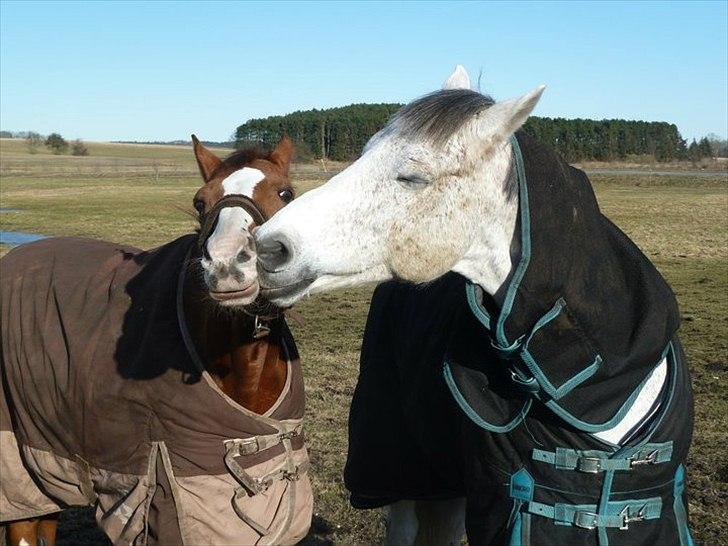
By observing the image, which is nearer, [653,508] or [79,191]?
[653,508]

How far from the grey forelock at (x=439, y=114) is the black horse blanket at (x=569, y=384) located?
18 centimetres

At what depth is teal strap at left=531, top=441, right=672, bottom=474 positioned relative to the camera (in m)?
2.48

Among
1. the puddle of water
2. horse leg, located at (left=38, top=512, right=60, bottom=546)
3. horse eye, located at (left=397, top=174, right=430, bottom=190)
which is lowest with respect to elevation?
horse leg, located at (left=38, top=512, right=60, bottom=546)

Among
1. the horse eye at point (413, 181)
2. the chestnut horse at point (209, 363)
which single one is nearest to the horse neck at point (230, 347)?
the chestnut horse at point (209, 363)

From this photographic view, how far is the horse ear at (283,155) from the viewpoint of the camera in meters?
3.92

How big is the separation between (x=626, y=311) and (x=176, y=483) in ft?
6.56

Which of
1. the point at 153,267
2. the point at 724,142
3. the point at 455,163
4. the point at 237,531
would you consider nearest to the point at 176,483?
the point at 237,531

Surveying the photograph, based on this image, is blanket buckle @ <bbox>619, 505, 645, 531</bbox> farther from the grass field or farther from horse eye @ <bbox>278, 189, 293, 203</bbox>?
the grass field

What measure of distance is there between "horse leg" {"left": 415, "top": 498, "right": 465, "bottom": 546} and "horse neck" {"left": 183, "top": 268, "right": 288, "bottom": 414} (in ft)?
3.04

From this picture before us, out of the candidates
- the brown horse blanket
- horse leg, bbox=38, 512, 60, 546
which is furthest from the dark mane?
horse leg, bbox=38, 512, 60, 546

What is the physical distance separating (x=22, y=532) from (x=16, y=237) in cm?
1569

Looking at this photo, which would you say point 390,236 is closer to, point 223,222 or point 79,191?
point 223,222

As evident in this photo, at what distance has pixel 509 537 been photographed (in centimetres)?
261

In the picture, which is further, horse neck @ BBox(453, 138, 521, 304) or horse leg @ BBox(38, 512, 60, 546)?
horse leg @ BBox(38, 512, 60, 546)
